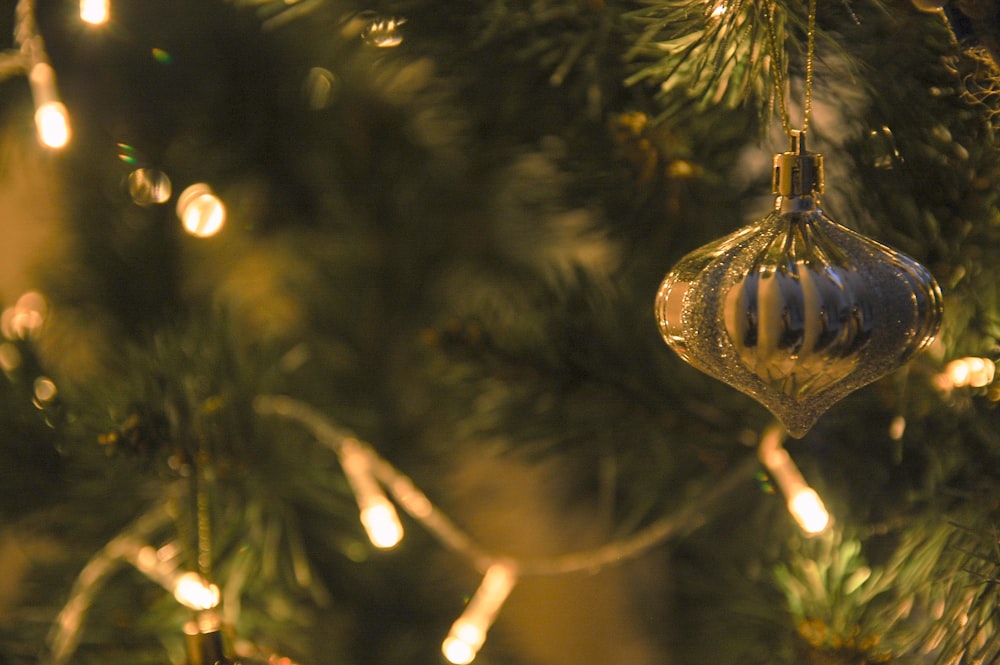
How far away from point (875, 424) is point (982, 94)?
13 cm

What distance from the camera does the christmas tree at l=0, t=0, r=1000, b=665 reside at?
1.03 feet

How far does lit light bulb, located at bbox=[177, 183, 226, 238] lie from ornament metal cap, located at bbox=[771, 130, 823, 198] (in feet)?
0.95

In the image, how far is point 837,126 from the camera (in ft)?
1.07

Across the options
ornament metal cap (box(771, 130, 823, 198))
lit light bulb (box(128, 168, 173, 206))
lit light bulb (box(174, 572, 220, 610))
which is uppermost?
lit light bulb (box(128, 168, 173, 206))

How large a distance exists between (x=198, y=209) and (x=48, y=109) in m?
0.08

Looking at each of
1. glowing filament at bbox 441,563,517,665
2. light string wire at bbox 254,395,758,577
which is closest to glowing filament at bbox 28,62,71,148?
light string wire at bbox 254,395,758,577

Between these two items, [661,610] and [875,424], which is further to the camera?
[661,610]

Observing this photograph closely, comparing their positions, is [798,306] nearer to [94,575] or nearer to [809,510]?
[809,510]

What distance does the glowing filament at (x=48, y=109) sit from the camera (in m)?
0.41

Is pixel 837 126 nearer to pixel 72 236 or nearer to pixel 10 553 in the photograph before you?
pixel 72 236

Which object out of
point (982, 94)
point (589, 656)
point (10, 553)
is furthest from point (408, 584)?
point (982, 94)

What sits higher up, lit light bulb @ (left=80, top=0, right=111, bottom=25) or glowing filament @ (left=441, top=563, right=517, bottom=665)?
lit light bulb @ (left=80, top=0, right=111, bottom=25)

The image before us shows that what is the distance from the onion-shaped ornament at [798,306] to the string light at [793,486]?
12 centimetres

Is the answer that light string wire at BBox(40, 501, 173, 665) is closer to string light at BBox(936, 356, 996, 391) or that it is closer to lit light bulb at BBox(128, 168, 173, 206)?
lit light bulb at BBox(128, 168, 173, 206)
